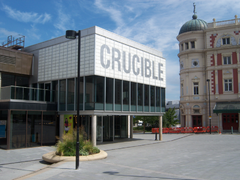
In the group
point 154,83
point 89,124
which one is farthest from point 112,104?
point 154,83

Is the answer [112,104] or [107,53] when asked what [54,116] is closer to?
[112,104]

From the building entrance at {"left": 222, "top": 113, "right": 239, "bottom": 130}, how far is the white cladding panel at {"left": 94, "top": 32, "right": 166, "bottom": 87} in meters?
18.2

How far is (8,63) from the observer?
2247 cm

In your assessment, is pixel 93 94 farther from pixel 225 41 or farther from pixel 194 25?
pixel 194 25

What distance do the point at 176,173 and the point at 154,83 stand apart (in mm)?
16466

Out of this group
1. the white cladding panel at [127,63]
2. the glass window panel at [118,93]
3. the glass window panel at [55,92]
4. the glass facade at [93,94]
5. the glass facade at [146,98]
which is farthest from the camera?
the glass facade at [146,98]

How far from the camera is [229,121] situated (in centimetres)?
4003

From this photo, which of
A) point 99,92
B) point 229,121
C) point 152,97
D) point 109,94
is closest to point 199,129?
point 229,121

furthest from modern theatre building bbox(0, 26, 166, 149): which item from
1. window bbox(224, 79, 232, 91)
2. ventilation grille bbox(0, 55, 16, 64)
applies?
window bbox(224, 79, 232, 91)

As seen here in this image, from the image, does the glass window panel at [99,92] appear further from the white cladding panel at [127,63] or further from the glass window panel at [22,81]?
the glass window panel at [22,81]

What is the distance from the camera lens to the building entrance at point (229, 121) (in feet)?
130

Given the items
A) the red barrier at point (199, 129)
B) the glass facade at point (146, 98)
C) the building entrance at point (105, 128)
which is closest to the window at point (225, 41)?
the red barrier at point (199, 129)

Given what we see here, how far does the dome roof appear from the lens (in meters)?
43.8

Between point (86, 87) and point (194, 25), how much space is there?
31.0 metres
